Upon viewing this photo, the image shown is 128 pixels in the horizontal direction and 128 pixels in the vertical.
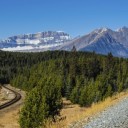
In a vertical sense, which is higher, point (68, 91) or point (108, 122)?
point (108, 122)

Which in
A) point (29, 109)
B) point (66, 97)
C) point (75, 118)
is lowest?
point (66, 97)

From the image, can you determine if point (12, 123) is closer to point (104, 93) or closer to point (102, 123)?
point (104, 93)

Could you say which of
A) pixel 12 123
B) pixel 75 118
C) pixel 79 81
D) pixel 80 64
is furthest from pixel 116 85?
pixel 75 118

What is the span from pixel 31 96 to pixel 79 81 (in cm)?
9279

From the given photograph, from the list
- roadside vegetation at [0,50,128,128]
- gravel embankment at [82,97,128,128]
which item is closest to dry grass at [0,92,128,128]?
gravel embankment at [82,97,128,128]

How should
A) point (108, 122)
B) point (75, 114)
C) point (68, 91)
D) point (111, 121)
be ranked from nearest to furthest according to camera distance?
point (108, 122) → point (111, 121) → point (75, 114) → point (68, 91)

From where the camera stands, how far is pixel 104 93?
119m

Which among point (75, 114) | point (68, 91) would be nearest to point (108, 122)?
point (75, 114)

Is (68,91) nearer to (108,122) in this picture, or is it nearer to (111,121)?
(111,121)

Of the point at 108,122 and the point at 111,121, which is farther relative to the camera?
→ the point at 111,121

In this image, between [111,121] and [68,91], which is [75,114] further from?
[68,91]

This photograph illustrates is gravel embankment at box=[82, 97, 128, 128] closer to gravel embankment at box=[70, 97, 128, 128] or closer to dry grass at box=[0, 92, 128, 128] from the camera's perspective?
gravel embankment at box=[70, 97, 128, 128]

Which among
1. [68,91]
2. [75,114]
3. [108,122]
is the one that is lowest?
[68,91]

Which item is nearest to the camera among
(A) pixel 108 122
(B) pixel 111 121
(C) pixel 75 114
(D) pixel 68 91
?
(A) pixel 108 122
